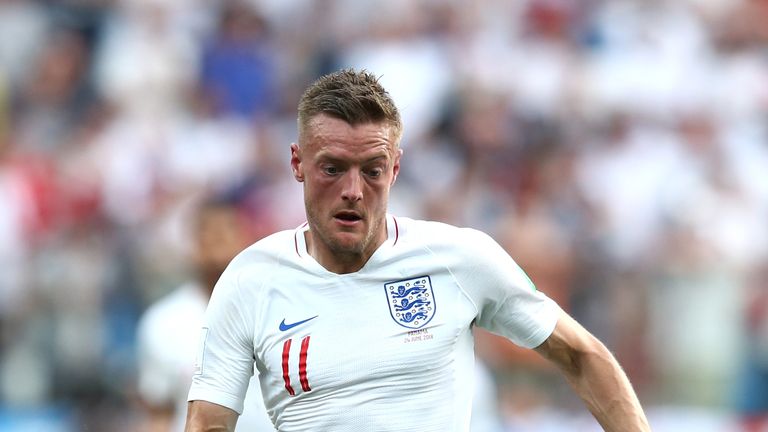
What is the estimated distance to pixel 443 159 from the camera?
36.9 feet

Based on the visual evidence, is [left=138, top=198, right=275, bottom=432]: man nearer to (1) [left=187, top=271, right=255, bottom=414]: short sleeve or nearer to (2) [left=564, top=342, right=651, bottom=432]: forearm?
(1) [left=187, top=271, right=255, bottom=414]: short sleeve

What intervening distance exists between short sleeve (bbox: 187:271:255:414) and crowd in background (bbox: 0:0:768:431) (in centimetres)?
493

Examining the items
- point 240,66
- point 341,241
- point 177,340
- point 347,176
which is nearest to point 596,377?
point 341,241

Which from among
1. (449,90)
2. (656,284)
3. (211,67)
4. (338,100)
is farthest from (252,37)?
(338,100)

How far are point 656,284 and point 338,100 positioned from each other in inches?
247

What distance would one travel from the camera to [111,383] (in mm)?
9922

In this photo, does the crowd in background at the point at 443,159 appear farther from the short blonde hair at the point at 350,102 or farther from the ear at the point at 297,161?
A: the short blonde hair at the point at 350,102

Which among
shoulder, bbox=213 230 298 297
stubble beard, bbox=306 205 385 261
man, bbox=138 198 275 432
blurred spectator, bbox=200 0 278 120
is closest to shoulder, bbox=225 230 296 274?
shoulder, bbox=213 230 298 297

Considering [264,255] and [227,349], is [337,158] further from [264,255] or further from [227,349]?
[227,349]

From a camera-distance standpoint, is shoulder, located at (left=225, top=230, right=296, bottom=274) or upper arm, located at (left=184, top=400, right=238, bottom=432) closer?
upper arm, located at (left=184, top=400, right=238, bottom=432)

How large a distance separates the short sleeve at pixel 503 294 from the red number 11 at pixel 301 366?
0.56 meters

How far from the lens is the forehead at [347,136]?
14.8 ft

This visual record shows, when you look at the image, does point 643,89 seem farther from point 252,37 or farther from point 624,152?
point 252,37

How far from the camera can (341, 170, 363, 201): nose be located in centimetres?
448
